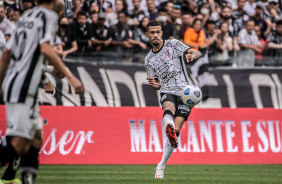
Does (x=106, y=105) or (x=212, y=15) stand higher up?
(x=212, y=15)

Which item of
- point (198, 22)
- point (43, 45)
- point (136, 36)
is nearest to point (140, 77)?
point (136, 36)

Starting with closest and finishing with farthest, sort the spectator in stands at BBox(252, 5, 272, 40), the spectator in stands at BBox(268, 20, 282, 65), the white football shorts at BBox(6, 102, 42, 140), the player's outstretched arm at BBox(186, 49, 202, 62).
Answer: the white football shorts at BBox(6, 102, 42, 140), the player's outstretched arm at BBox(186, 49, 202, 62), the spectator in stands at BBox(268, 20, 282, 65), the spectator in stands at BBox(252, 5, 272, 40)

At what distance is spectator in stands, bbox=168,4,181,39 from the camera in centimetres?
1764

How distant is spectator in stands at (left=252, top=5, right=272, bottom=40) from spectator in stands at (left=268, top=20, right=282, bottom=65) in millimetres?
371

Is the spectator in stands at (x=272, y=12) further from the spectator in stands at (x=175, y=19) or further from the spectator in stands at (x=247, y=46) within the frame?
the spectator in stands at (x=175, y=19)

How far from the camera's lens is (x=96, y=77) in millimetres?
16844

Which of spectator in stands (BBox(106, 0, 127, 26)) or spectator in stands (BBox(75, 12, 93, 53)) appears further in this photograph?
spectator in stands (BBox(106, 0, 127, 26))

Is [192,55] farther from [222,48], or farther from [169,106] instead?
[222,48]

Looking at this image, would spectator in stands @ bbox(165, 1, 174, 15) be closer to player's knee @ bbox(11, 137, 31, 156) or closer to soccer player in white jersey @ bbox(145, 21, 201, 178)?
soccer player in white jersey @ bbox(145, 21, 201, 178)

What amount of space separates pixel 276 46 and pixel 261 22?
1.15 metres

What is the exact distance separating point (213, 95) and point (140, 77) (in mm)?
2385

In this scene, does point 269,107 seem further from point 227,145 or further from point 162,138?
point 162,138

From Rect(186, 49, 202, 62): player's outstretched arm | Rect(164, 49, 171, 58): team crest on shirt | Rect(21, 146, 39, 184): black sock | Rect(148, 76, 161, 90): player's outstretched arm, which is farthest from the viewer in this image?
Rect(164, 49, 171, 58): team crest on shirt

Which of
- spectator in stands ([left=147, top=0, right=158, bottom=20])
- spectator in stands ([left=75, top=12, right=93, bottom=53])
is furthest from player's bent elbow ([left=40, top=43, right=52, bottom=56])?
spectator in stands ([left=147, top=0, right=158, bottom=20])
